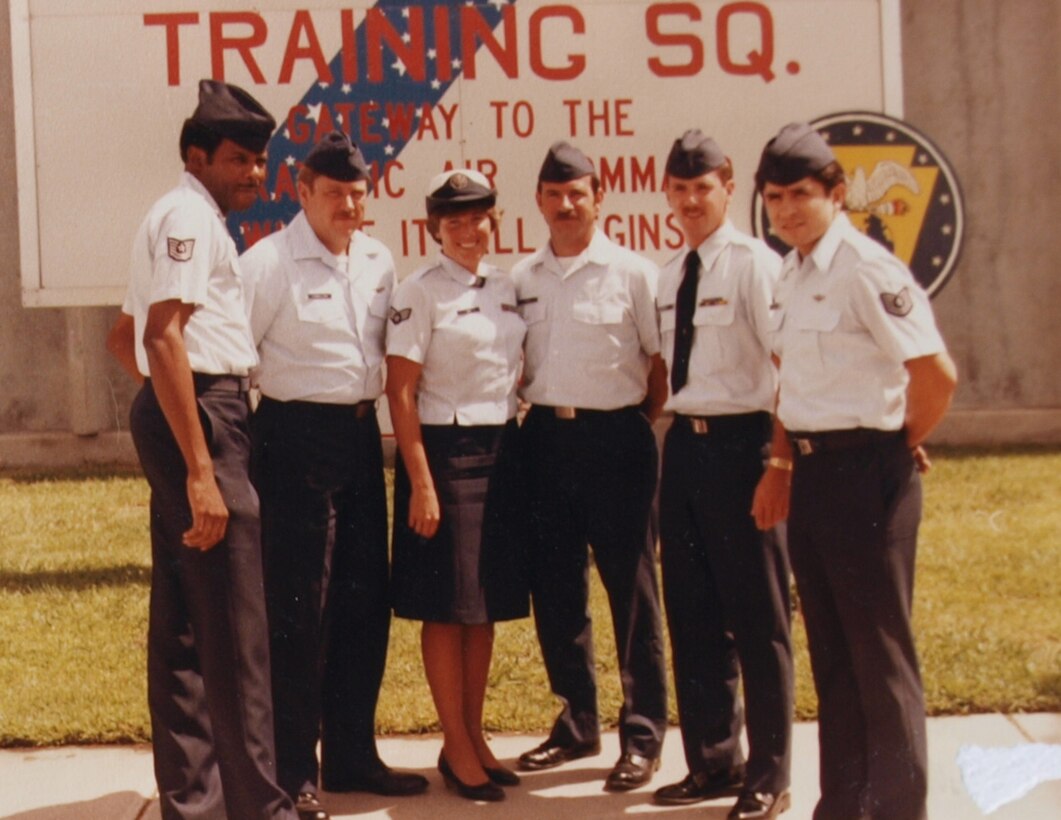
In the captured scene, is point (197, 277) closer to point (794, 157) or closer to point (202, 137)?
point (202, 137)

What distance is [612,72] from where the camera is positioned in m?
7.59

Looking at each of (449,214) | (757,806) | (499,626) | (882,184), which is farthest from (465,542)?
(882,184)

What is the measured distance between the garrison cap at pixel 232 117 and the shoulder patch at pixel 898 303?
61.2 inches

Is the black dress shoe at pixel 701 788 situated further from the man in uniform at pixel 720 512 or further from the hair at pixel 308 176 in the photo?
the hair at pixel 308 176

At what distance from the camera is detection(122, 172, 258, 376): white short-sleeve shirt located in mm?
3545

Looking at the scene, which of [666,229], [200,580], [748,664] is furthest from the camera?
[666,229]

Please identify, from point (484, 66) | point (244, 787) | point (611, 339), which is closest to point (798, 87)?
point (484, 66)

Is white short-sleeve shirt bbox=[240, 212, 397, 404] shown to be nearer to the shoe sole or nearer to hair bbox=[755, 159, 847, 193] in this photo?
hair bbox=[755, 159, 847, 193]

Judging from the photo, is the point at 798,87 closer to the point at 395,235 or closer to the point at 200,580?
the point at 395,235

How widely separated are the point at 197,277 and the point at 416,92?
4.16m

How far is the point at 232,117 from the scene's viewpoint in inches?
146

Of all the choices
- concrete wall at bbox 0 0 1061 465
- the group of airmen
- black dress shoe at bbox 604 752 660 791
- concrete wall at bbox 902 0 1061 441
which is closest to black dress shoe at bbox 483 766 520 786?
the group of airmen

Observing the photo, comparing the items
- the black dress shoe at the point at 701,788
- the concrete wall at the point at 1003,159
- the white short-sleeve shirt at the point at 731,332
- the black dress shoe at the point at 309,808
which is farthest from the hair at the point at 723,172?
the concrete wall at the point at 1003,159

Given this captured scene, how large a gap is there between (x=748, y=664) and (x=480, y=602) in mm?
785
